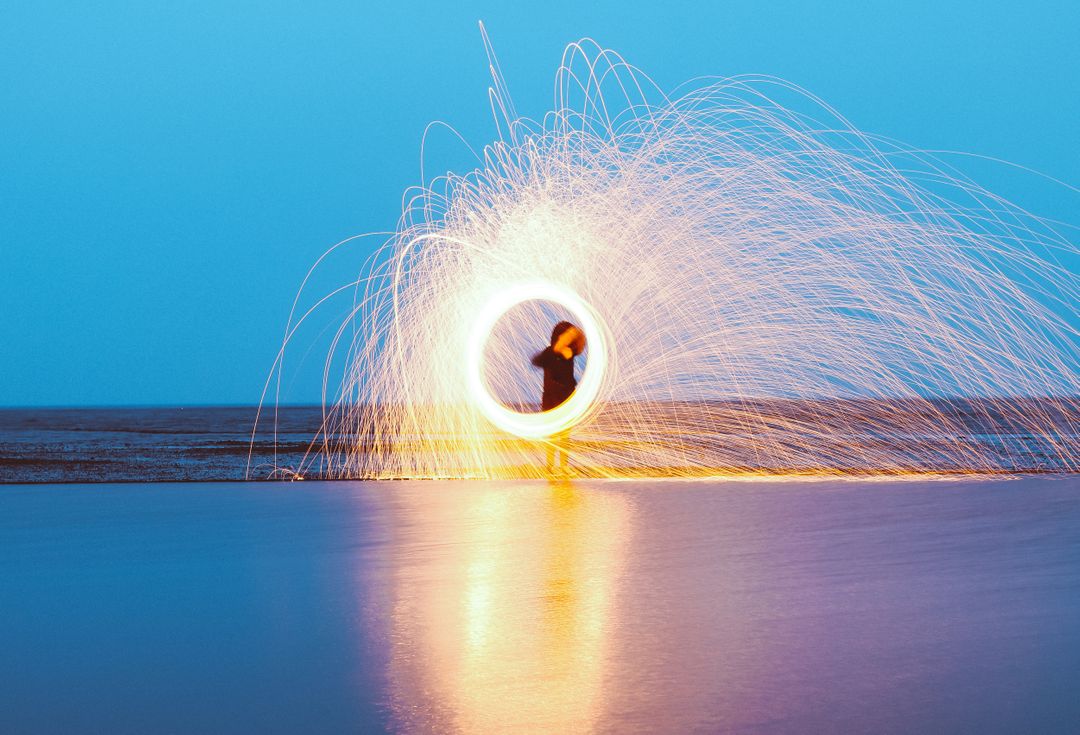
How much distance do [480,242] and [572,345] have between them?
1597mm

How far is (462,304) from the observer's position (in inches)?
→ 476

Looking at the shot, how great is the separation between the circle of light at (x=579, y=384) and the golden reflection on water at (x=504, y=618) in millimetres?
3265

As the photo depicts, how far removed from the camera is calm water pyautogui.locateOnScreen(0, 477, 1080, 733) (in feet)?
10.7

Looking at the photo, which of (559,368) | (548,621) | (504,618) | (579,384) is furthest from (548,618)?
(559,368)

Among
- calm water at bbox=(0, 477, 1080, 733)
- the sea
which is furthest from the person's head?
calm water at bbox=(0, 477, 1080, 733)

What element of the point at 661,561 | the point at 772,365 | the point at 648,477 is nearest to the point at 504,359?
the point at 648,477

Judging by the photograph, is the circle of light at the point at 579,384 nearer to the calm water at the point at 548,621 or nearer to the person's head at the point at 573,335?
the person's head at the point at 573,335

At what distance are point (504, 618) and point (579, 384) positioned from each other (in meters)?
7.37

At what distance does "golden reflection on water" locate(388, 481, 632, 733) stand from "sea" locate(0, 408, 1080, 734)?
18 mm

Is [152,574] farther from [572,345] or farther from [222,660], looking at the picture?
[572,345]

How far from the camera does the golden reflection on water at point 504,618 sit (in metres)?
3.29

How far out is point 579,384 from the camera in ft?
39.0

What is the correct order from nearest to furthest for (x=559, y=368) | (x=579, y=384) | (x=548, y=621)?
(x=548, y=621) → (x=579, y=384) → (x=559, y=368)

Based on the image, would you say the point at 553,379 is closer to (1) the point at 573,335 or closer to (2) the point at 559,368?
(2) the point at 559,368
